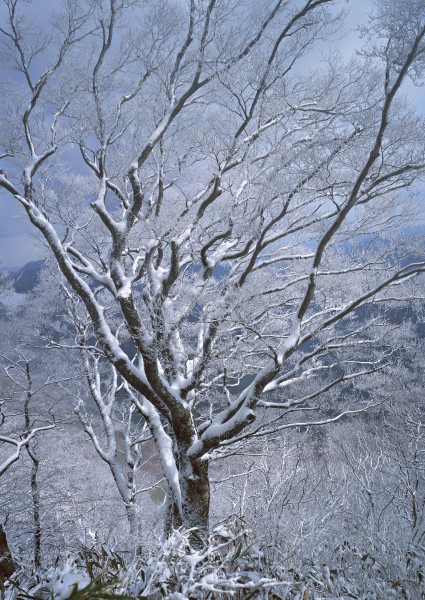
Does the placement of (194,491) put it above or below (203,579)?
below

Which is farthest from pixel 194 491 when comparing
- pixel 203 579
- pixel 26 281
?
A: pixel 26 281

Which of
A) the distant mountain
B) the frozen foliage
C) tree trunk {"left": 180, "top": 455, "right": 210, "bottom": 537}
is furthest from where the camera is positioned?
the distant mountain

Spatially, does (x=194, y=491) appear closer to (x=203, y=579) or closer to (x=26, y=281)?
(x=203, y=579)

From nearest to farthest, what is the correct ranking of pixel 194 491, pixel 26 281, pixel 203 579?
1. pixel 203 579
2. pixel 194 491
3. pixel 26 281

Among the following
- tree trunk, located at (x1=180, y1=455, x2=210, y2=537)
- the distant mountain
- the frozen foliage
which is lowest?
tree trunk, located at (x1=180, y1=455, x2=210, y2=537)

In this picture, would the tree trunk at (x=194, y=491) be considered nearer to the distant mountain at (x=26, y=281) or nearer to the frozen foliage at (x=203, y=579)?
the frozen foliage at (x=203, y=579)

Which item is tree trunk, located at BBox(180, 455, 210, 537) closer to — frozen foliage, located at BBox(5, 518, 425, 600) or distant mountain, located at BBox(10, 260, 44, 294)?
frozen foliage, located at BBox(5, 518, 425, 600)

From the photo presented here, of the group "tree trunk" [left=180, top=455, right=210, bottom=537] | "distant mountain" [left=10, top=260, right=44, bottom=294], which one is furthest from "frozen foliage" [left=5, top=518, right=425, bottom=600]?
"distant mountain" [left=10, top=260, right=44, bottom=294]

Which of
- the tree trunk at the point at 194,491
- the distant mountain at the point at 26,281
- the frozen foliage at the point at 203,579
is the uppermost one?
the distant mountain at the point at 26,281

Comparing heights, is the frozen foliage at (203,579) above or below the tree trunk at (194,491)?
above

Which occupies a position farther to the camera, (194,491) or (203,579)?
(194,491)

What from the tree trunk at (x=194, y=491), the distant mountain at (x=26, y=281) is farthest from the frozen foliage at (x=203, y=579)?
the distant mountain at (x=26, y=281)

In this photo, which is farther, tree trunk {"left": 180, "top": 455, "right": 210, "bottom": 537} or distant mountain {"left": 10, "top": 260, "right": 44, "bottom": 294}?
distant mountain {"left": 10, "top": 260, "right": 44, "bottom": 294}

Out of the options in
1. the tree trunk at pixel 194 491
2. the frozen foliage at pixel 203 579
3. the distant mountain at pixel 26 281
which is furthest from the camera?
the distant mountain at pixel 26 281
